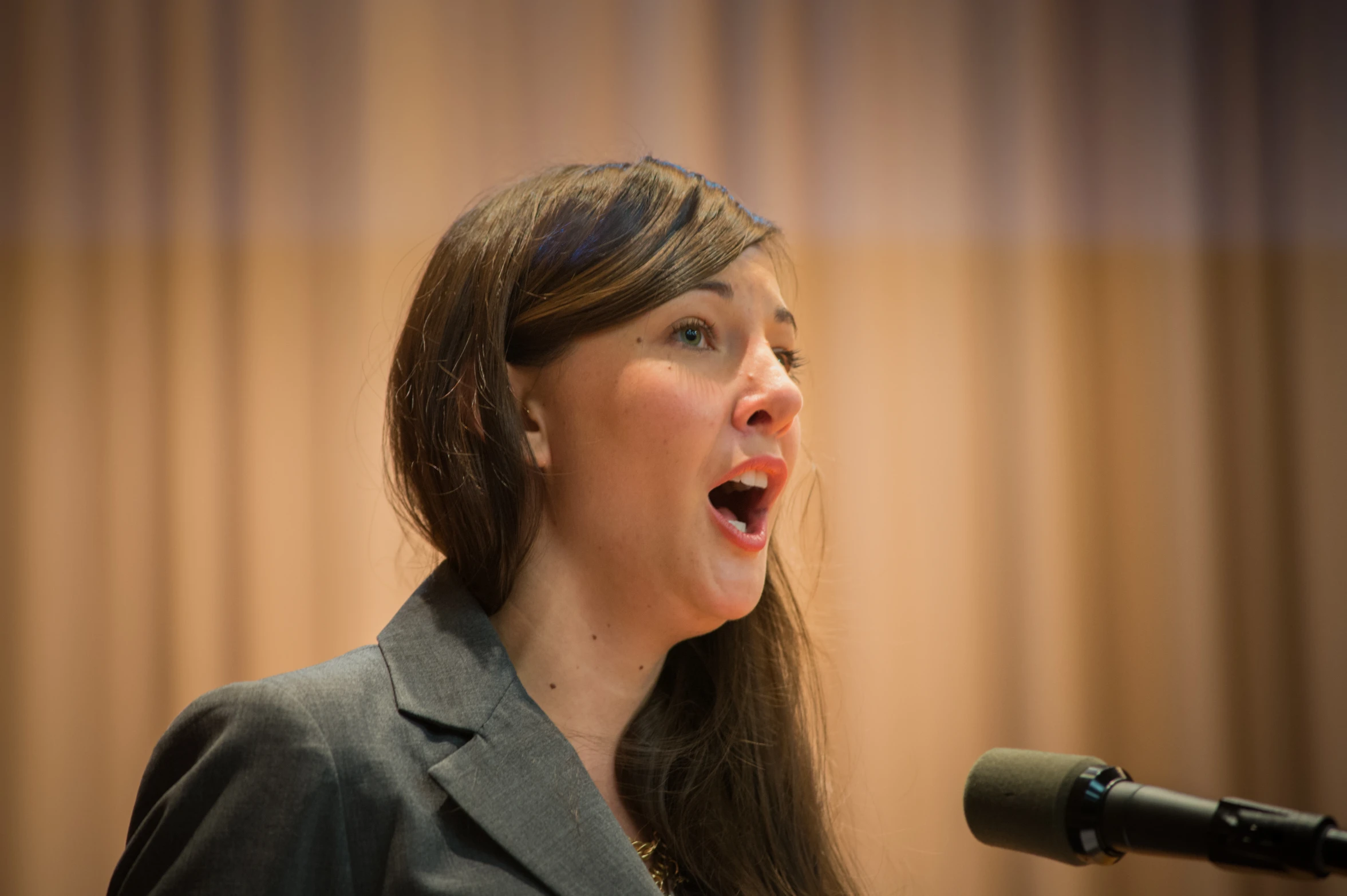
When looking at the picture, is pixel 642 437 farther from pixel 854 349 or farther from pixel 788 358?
pixel 854 349

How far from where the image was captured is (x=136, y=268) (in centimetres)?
233

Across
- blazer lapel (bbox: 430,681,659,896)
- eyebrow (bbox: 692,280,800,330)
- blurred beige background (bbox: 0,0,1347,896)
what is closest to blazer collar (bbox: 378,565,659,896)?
blazer lapel (bbox: 430,681,659,896)

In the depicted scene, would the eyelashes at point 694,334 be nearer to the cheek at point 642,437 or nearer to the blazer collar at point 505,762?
the cheek at point 642,437

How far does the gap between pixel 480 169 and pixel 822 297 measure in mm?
796

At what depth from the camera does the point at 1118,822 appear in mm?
763

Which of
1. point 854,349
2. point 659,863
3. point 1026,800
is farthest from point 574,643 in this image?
point 854,349

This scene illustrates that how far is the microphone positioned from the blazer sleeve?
1.84 feet

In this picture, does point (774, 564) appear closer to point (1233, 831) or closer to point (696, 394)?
point (696, 394)

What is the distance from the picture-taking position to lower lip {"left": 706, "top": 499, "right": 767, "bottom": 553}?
4.13 feet

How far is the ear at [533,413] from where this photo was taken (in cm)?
128

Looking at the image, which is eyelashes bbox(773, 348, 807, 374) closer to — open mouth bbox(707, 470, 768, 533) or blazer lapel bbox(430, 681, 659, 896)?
open mouth bbox(707, 470, 768, 533)

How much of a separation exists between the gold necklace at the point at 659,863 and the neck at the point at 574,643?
0.30 ft

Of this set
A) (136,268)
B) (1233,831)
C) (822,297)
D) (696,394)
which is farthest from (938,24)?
(1233,831)

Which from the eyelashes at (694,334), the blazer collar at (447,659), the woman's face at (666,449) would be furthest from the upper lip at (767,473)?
the blazer collar at (447,659)
